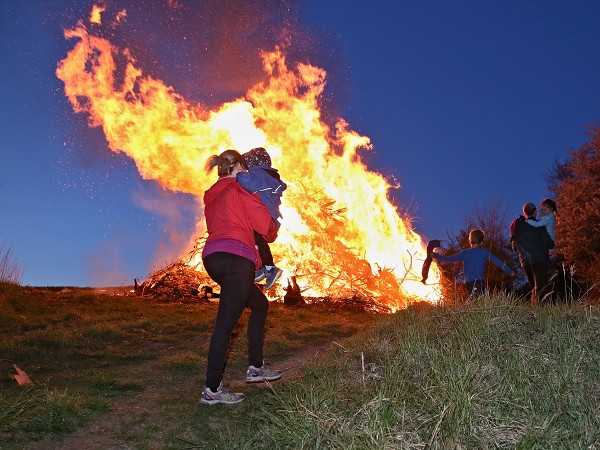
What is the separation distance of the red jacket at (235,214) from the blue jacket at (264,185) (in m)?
0.05

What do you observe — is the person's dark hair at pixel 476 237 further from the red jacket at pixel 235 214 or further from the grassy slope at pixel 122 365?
the red jacket at pixel 235 214

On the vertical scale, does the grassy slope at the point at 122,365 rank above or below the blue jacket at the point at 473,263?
below

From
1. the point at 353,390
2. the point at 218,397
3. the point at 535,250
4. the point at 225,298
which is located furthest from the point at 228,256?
the point at 535,250

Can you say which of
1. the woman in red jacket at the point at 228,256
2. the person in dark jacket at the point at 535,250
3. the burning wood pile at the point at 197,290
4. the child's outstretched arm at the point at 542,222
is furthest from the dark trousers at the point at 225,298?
the burning wood pile at the point at 197,290

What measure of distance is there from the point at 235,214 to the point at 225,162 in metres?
0.53

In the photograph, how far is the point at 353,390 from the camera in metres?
3.86

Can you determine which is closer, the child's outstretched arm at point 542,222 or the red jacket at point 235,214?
the red jacket at point 235,214

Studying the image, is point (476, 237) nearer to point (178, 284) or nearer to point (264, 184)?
point (264, 184)

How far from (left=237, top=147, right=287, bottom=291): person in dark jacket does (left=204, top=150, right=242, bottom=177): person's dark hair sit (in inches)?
6.1

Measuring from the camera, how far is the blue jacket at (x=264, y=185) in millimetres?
4391

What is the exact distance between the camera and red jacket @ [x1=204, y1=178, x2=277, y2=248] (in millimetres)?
4379

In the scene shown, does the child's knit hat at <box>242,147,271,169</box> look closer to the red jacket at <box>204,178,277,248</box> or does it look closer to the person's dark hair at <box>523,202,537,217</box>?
the red jacket at <box>204,178,277,248</box>

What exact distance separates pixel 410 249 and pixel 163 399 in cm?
949

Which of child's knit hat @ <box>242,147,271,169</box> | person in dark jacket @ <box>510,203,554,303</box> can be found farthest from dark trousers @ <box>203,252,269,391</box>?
person in dark jacket @ <box>510,203,554,303</box>
